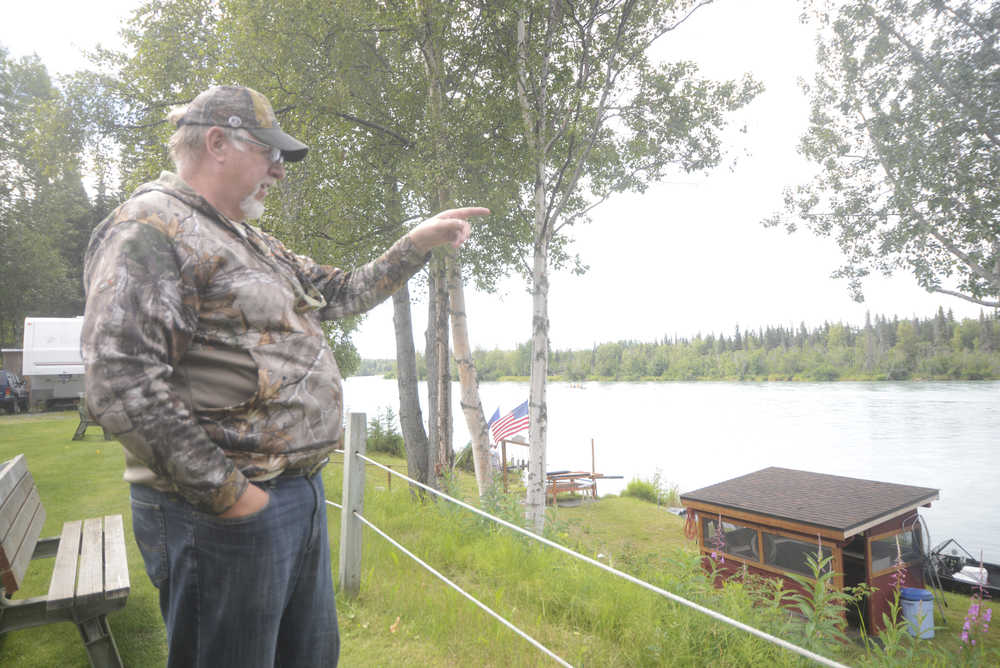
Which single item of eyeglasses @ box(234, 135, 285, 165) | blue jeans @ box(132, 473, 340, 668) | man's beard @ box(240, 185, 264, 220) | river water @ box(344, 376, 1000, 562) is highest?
eyeglasses @ box(234, 135, 285, 165)

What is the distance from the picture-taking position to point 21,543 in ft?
9.18

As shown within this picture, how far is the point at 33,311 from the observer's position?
28141 mm

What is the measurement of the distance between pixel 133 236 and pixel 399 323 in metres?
11.7

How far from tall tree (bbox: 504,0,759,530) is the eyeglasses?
7.43 metres

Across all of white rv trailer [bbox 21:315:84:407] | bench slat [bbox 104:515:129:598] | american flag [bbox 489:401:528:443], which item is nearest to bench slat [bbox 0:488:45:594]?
bench slat [bbox 104:515:129:598]

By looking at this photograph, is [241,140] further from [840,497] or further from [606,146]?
[840,497]

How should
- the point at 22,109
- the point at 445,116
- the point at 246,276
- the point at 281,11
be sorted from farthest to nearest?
the point at 22,109
the point at 445,116
the point at 281,11
the point at 246,276

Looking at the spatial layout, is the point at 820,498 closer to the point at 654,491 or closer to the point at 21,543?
the point at 21,543

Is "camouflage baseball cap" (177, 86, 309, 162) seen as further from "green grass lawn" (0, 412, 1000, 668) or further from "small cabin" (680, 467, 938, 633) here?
"small cabin" (680, 467, 938, 633)

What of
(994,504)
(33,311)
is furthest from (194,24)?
(994,504)

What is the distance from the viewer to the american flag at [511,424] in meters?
14.1

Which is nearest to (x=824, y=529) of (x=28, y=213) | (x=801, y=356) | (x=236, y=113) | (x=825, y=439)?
(x=236, y=113)

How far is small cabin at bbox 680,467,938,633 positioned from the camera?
32.9 feet

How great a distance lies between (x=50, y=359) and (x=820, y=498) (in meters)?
22.3
